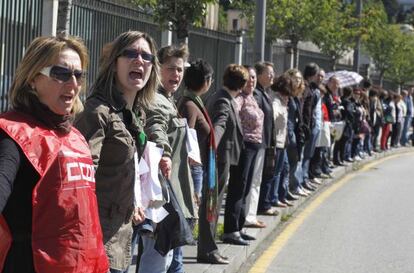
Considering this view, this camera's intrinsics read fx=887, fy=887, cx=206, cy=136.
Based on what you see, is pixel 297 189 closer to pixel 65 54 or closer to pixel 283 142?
pixel 283 142

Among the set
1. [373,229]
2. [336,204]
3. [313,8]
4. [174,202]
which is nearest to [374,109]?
[313,8]

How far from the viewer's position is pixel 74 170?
335cm

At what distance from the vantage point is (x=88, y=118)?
13.9 feet

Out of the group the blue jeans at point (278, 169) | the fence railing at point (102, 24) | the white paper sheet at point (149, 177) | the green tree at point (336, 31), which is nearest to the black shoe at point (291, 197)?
the blue jeans at point (278, 169)

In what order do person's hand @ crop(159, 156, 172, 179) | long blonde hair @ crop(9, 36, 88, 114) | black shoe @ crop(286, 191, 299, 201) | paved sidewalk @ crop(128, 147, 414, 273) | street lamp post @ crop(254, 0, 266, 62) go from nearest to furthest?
long blonde hair @ crop(9, 36, 88, 114), person's hand @ crop(159, 156, 172, 179), paved sidewalk @ crop(128, 147, 414, 273), street lamp post @ crop(254, 0, 266, 62), black shoe @ crop(286, 191, 299, 201)

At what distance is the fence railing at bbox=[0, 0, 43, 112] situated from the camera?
8.03 metres

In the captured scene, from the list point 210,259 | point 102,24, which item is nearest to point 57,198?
point 210,259

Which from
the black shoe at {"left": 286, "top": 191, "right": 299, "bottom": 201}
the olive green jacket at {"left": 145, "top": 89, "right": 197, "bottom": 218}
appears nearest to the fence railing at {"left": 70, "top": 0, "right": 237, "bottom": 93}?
the black shoe at {"left": 286, "top": 191, "right": 299, "bottom": 201}

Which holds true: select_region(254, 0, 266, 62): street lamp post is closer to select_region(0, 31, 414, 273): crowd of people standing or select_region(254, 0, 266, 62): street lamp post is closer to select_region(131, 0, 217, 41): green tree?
select_region(131, 0, 217, 41): green tree

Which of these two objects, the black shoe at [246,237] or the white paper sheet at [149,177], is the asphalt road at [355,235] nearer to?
the black shoe at [246,237]

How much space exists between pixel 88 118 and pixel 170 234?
138 centimetres

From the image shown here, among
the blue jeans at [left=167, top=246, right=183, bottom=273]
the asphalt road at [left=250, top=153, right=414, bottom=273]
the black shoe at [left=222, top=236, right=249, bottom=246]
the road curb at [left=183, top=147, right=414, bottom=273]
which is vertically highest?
the blue jeans at [left=167, top=246, right=183, bottom=273]

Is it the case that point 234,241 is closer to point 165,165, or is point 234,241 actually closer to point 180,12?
point 180,12

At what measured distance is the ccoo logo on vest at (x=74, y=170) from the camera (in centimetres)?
331
